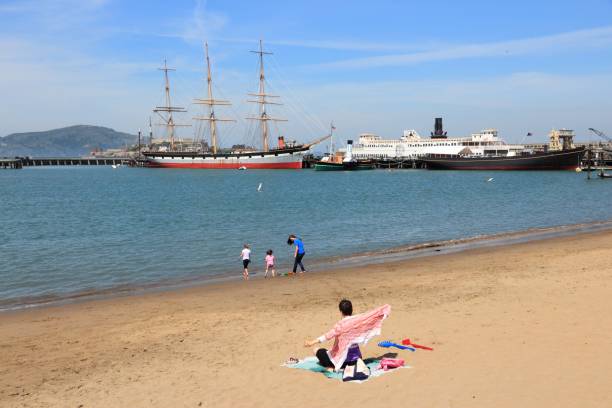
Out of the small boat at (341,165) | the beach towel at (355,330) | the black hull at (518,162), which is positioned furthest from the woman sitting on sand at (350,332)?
the small boat at (341,165)

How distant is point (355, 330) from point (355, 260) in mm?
12534

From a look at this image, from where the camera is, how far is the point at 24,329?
1117 cm

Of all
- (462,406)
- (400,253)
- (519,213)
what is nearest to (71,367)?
(462,406)

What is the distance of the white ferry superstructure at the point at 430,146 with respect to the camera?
410 ft

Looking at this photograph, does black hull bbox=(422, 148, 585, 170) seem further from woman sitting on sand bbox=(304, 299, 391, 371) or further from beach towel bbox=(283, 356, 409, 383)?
woman sitting on sand bbox=(304, 299, 391, 371)

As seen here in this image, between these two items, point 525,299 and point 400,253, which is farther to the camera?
point 400,253

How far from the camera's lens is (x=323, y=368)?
25.7 ft

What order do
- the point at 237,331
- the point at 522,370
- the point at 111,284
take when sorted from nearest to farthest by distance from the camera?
the point at 522,370
the point at 237,331
the point at 111,284

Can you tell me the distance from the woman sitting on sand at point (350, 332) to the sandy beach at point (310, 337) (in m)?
0.41

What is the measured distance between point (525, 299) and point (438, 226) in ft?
62.2

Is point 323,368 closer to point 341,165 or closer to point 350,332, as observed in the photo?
point 350,332

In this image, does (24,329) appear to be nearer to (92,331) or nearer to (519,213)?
(92,331)

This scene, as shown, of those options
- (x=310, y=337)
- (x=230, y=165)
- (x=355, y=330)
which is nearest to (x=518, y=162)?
(x=230, y=165)

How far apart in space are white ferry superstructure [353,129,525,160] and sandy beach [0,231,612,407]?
373 feet
